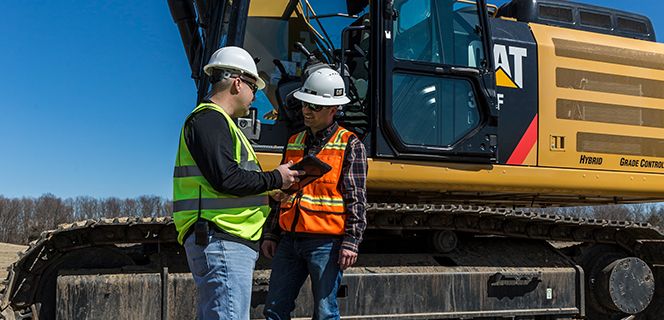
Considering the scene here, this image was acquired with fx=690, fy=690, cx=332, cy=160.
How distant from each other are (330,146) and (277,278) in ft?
2.65

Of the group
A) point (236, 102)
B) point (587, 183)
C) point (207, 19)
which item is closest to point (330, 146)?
point (236, 102)

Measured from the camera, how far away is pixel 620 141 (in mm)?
6039

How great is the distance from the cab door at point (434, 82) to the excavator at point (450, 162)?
1 centimetres

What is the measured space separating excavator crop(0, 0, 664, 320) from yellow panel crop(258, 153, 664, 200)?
14mm

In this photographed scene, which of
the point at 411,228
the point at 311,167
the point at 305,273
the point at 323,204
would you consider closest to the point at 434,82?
the point at 411,228

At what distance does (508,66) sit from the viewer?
18.4 ft

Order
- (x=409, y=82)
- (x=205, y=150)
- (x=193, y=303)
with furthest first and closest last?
(x=409, y=82) < (x=193, y=303) < (x=205, y=150)

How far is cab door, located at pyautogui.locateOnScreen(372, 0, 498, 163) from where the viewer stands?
16.5 ft

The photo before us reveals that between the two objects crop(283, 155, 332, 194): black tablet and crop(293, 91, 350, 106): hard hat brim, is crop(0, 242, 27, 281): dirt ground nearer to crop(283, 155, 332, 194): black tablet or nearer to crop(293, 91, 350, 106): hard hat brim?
crop(293, 91, 350, 106): hard hat brim

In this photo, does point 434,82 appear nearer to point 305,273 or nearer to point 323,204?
point 323,204

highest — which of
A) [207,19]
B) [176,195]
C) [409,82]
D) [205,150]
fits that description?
[207,19]

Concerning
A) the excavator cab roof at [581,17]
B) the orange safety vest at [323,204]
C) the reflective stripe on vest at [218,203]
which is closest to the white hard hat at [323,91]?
the orange safety vest at [323,204]

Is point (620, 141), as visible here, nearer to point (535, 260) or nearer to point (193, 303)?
point (535, 260)

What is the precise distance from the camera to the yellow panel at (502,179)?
5004 mm
